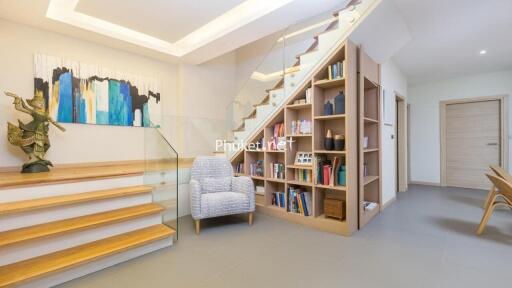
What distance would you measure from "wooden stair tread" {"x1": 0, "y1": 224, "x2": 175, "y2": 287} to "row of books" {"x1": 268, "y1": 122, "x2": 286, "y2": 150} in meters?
1.84

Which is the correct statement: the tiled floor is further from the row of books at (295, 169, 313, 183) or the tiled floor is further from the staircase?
the staircase

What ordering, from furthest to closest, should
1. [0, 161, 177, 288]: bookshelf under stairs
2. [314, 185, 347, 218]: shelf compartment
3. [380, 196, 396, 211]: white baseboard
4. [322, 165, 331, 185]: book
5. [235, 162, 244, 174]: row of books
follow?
[235, 162, 244, 174]: row of books, [380, 196, 396, 211]: white baseboard, [314, 185, 347, 218]: shelf compartment, [322, 165, 331, 185]: book, [0, 161, 177, 288]: bookshelf under stairs

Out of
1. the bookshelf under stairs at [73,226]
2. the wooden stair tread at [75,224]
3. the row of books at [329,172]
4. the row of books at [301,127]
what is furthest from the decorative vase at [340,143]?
the wooden stair tread at [75,224]

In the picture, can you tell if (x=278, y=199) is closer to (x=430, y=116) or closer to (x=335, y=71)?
(x=335, y=71)

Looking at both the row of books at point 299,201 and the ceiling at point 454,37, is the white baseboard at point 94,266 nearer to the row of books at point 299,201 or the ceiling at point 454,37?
the row of books at point 299,201

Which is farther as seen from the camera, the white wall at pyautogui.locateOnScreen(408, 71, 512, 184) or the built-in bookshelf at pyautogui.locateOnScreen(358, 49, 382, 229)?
the white wall at pyautogui.locateOnScreen(408, 71, 512, 184)

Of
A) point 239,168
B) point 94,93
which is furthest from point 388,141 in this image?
point 94,93

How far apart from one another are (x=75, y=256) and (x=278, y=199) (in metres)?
2.49

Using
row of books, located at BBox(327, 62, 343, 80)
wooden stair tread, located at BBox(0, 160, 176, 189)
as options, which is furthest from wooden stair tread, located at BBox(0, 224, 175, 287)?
row of books, located at BBox(327, 62, 343, 80)

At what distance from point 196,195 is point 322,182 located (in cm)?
166

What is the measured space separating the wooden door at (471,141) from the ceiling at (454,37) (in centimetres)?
87

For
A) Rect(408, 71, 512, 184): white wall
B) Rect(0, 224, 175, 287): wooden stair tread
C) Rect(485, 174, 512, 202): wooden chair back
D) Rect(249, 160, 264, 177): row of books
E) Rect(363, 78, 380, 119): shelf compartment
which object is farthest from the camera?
Rect(408, 71, 512, 184): white wall

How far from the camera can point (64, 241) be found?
2.11 metres

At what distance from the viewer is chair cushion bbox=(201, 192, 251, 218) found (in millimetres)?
2916
